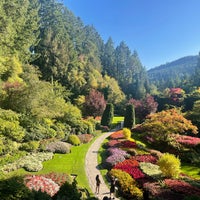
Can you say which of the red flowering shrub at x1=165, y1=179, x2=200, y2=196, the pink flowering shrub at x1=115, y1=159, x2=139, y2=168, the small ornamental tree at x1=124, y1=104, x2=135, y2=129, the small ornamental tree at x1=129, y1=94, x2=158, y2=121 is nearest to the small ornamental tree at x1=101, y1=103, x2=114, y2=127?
the small ornamental tree at x1=124, y1=104, x2=135, y2=129

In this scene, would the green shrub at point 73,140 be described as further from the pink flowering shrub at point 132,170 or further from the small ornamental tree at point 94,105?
the small ornamental tree at point 94,105

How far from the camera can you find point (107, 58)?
333 ft

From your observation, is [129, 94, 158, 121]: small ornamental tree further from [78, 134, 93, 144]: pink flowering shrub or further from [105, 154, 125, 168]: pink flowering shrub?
[105, 154, 125, 168]: pink flowering shrub

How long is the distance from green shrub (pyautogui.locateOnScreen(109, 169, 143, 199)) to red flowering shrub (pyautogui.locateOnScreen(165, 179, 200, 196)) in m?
2.44

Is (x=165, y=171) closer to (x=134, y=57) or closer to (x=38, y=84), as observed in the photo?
(x=38, y=84)

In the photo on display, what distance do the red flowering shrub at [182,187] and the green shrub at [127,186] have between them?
244 cm

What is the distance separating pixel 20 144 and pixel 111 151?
988 cm

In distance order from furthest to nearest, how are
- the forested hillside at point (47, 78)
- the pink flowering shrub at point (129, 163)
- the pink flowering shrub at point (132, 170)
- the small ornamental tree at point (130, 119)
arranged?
the small ornamental tree at point (130, 119)
the forested hillside at point (47, 78)
the pink flowering shrub at point (129, 163)
the pink flowering shrub at point (132, 170)

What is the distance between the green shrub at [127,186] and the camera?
17578 mm

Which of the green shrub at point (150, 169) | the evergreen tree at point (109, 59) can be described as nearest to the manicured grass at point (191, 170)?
the green shrub at point (150, 169)

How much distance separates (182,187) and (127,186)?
13.0 feet

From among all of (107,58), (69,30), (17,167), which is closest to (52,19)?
(69,30)

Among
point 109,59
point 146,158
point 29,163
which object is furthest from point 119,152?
point 109,59

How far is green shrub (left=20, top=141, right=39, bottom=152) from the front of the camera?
78.0 ft
